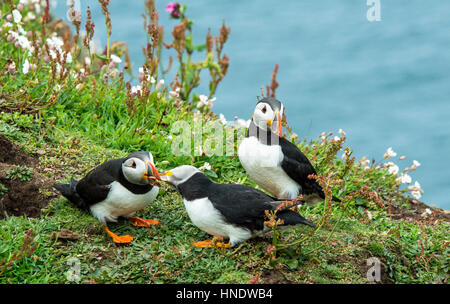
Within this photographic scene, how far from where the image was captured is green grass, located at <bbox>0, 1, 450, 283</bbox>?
4.06 metres

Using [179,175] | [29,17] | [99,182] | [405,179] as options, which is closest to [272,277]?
[179,175]

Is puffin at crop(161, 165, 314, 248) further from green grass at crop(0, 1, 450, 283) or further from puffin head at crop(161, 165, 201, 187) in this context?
green grass at crop(0, 1, 450, 283)

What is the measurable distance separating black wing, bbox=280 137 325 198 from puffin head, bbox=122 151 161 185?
1.15m

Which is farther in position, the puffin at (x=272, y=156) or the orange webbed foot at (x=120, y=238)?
the puffin at (x=272, y=156)

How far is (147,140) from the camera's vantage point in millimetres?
6066

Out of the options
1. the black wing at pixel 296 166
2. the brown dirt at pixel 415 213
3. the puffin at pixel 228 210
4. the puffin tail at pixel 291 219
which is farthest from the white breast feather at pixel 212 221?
the brown dirt at pixel 415 213

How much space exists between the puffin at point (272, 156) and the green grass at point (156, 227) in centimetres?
28

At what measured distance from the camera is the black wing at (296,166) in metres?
4.77

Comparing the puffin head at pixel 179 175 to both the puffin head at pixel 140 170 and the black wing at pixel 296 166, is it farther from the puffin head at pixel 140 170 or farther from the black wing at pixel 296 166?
the black wing at pixel 296 166

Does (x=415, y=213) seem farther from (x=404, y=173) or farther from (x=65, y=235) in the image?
(x=65, y=235)

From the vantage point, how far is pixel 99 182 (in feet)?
14.7

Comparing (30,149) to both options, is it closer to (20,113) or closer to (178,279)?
(20,113)

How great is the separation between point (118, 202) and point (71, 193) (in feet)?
1.95

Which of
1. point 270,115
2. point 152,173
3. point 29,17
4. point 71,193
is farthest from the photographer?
point 29,17
